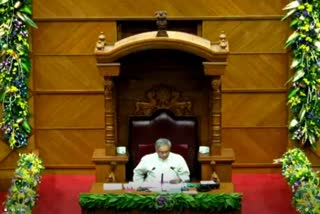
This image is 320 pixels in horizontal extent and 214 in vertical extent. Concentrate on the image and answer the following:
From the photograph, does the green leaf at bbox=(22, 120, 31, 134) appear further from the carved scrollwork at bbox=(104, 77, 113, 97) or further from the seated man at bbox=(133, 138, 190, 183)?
the seated man at bbox=(133, 138, 190, 183)

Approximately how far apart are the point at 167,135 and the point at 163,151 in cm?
76

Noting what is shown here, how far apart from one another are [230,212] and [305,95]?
3.04 m

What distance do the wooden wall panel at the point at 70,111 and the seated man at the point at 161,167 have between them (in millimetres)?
2200

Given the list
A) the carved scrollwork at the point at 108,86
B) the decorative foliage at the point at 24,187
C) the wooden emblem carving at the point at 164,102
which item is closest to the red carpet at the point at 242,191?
the decorative foliage at the point at 24,187

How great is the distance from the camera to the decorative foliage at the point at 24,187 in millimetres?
7605

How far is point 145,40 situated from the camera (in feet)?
27.6

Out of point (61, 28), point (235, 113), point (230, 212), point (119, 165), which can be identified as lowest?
point (230, 212)

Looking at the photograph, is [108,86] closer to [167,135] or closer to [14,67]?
[167,135]

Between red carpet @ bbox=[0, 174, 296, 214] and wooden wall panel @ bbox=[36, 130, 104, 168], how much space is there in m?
0.18

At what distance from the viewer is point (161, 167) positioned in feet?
27.4

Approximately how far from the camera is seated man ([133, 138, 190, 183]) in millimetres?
8281

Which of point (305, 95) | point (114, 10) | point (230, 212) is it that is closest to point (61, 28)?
point (114, 10)

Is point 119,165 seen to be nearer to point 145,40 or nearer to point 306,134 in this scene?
point 145,40

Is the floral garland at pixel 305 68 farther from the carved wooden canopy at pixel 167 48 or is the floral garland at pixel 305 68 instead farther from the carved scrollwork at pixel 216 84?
the carved scrollwork at pixel 216 84
